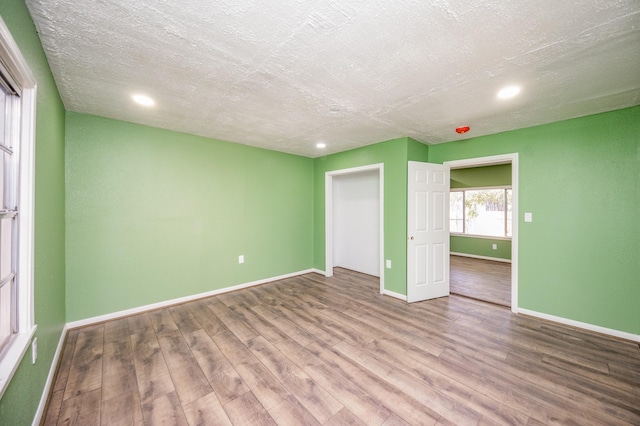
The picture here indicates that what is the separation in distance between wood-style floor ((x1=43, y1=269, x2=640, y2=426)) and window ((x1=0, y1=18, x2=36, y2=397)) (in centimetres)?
74

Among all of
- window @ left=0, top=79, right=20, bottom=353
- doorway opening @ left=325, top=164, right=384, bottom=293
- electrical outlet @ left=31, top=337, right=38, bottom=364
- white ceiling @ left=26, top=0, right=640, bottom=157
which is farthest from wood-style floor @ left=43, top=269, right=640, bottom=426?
white ceiling @ left=26, top=0, right=640, bottom=157

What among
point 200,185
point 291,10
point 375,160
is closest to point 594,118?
point 375,160

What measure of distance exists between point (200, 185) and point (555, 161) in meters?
4.72

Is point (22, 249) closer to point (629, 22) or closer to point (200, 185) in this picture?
point (200, 185)

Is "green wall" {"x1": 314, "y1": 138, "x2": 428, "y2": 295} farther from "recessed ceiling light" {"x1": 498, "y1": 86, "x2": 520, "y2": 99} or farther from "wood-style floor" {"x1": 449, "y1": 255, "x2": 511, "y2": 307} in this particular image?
"recessed ceiling light" {"x1": 498, "y1": 86, "x2": 520, "y2": 99}

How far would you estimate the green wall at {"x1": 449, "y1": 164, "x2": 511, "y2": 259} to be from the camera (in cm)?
597

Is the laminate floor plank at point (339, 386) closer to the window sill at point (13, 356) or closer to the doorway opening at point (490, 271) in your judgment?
the window sill at point (13, 356)

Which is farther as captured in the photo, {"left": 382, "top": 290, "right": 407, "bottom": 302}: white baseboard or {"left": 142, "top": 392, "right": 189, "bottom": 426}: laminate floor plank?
{"left": 382, "top": 290, "right": 407, "bottom": 302}: white baseboard

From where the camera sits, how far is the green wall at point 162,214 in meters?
2.69

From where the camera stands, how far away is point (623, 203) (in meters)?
2.52

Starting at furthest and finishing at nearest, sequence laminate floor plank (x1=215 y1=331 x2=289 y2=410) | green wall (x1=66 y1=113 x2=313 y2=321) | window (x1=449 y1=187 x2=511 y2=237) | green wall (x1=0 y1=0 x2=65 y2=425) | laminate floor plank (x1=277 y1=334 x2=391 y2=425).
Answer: window (x1=449 y1=187 x2=511 y2=237) → green wall (x1=66 y1=113 x2=313 y2=321) → laminate floor plank (x1=215 y1=331 x2=289 y2=410) → laminate floor plank (x1=277 y1=334 x2=391 y2=425) → green wall (x1=0 y1=0 x2=65 y2=425)

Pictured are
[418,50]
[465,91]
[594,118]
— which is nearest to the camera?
[418,50]

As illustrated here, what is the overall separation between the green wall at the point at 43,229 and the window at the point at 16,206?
0.13m

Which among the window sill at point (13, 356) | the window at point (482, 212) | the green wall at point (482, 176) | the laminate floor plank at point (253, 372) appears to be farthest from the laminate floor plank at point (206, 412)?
the green wall at point (482, 176)
